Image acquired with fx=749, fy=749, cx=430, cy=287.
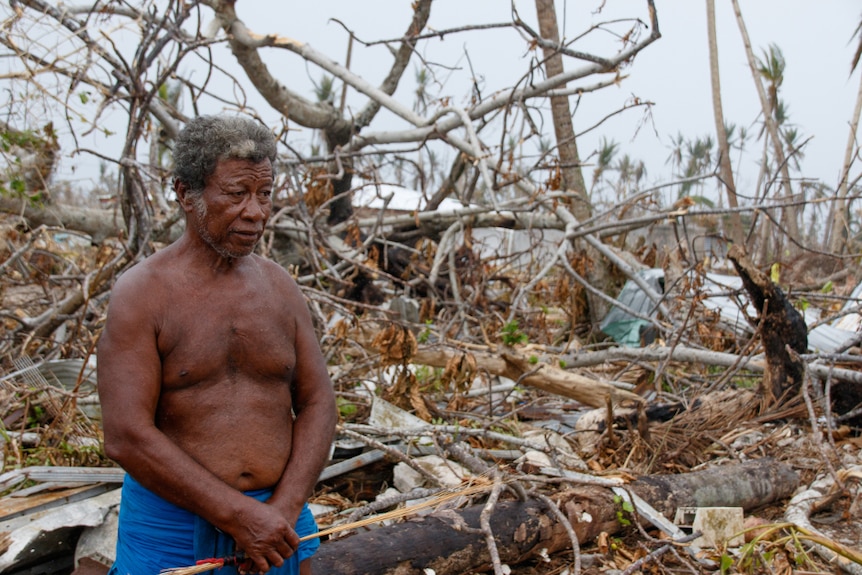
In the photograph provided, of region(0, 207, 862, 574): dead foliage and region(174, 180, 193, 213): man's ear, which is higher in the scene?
region(174, 180, 193, 213): man's ear

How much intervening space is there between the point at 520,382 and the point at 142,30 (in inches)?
145

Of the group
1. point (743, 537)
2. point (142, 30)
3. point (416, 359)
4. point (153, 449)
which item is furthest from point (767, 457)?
point (142, 30)

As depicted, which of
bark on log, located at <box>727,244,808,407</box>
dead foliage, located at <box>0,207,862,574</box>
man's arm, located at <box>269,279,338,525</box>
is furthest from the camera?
bark on log, located at <box>727,244,808,407</box>

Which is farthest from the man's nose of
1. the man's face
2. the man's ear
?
the man's ear

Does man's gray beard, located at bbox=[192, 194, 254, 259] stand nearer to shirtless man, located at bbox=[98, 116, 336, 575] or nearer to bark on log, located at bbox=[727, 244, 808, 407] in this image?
shirtless man, located at bbox=[98, 116, 336, 575]

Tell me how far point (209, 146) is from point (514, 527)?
193 centimetres

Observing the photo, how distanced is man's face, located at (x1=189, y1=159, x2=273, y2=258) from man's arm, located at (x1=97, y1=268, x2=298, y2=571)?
0.79 feet

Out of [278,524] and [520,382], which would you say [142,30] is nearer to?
[520,382]

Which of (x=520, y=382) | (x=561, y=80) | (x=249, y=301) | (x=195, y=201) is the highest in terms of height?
(x=561, y=80)

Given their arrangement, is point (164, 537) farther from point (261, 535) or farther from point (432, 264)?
point (432, 264)

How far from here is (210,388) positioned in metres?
1.83

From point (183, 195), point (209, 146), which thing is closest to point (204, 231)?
point (183, 195)

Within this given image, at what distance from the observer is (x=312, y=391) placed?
2.03m

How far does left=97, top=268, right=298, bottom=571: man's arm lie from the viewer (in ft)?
5.47
